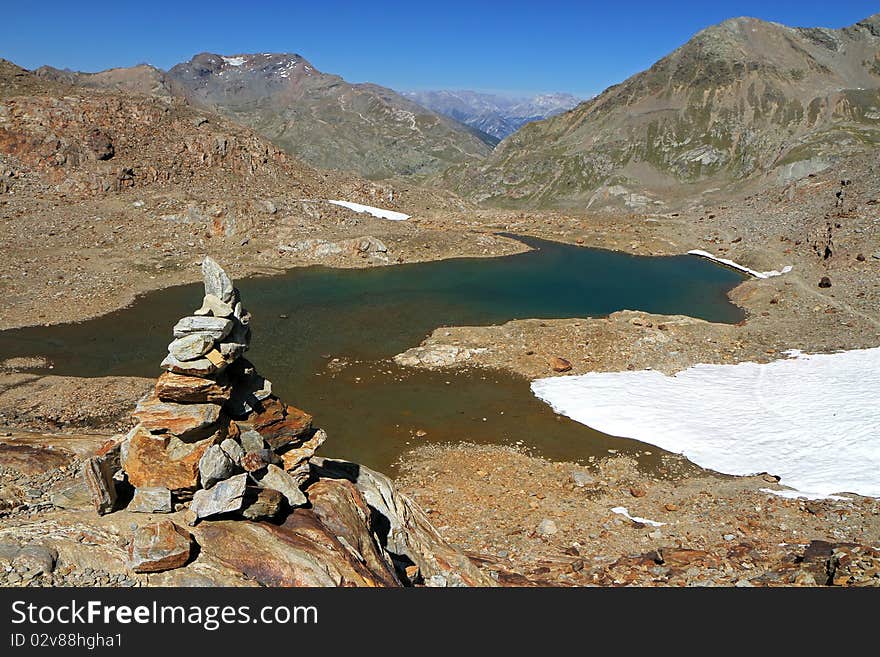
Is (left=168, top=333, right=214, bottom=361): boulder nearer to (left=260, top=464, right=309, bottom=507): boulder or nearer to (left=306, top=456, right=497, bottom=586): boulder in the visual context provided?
(left=260, top=464, right=309, bottom=507): boulder

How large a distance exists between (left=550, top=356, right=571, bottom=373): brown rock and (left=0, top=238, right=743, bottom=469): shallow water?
2891mm

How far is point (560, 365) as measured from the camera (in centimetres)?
3603

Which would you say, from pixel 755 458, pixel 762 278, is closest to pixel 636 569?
pixel 755 458

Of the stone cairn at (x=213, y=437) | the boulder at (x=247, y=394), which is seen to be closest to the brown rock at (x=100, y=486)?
the stone cairn at (x=213, y=437)

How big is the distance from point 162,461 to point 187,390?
1667mm

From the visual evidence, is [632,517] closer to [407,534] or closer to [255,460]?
[407,534]

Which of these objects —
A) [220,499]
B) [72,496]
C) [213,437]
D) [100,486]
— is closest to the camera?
[100,486]

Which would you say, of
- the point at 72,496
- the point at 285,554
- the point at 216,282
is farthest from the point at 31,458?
the point at 285,554

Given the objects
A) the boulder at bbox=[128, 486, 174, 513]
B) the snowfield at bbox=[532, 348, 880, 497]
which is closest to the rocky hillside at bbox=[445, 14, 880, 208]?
the snowfield at bbox=[532, 348, 880, 497]

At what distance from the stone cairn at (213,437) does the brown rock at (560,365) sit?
924 inches

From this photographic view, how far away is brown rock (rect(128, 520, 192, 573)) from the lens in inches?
372

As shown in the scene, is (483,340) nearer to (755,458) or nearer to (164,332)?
(755,458)

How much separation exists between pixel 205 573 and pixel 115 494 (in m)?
3.05

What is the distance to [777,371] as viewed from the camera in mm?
34125
